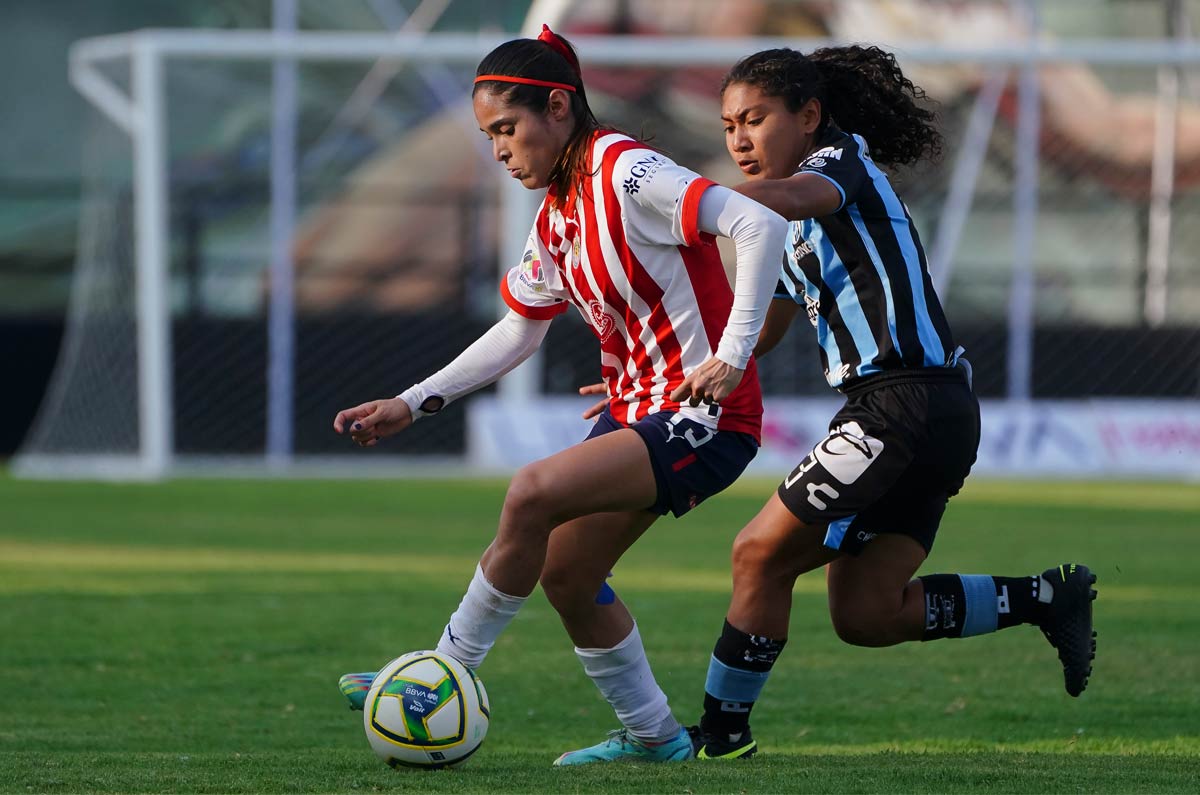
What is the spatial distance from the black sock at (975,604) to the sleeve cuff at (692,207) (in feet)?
4.30

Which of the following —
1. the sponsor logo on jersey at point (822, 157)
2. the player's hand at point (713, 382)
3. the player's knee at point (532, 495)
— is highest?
the sponsor logo on jersey at point (822, 157)

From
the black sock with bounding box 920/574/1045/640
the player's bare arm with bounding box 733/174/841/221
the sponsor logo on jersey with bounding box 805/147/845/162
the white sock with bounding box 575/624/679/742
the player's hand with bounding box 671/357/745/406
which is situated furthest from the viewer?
A: the black sock with bounding box 920/574/1045/640

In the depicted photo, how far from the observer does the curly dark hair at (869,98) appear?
15.9 ft

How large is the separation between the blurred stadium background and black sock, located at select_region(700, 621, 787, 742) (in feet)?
41.6

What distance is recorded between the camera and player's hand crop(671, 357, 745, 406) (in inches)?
167

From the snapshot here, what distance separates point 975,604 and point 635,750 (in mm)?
1028

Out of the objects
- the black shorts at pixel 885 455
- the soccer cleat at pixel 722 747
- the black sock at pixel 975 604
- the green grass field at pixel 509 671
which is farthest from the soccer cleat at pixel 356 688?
the black sock at pixel 975 604

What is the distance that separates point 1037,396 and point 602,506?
17154mm

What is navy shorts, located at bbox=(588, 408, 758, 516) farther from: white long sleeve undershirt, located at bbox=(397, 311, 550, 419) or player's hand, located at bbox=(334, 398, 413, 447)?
player's hand, located at bbox=(334, 398, 413, 447)

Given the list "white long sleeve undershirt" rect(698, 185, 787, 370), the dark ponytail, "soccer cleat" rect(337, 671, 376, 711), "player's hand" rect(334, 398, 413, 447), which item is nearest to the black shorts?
"white long sleeve undershirt" rect(698, 185, 787, 370)

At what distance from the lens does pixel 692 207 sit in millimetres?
4320

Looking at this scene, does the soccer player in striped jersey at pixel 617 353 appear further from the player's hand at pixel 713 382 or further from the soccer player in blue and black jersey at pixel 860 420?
the soccer player in blue and black jersey at pixel 860 420

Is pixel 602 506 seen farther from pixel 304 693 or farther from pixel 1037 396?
pixel 1037 396

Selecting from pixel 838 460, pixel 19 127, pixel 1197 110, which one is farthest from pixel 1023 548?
pixel 19 127
